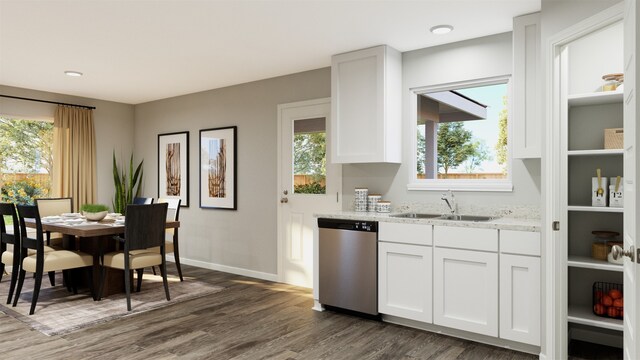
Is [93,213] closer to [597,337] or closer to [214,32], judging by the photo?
[214,32]

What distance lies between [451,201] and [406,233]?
584 millimetres

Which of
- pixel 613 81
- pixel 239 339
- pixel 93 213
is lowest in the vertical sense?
pixel 239 339

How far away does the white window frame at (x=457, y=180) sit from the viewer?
3.53 metres

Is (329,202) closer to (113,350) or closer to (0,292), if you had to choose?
(113,350)

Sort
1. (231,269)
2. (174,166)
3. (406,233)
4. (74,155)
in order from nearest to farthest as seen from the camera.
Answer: (406,233)
(231,269)
(74,155)
(174,166)

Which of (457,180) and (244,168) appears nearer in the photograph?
(457,180)

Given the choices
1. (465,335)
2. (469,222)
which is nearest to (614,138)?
(469,222)

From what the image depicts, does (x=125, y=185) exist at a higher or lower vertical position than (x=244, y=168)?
lower

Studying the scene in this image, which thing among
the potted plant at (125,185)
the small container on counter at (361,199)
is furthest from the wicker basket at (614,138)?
the potted plant at (125,185)

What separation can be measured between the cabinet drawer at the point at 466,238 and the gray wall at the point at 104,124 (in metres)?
5.18

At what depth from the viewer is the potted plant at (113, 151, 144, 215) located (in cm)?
655

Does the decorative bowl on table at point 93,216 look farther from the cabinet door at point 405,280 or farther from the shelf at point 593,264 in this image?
the shelf at point 593,264

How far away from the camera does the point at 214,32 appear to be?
3609 millimetres

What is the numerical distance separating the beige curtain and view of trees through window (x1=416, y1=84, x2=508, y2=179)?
471 cm
